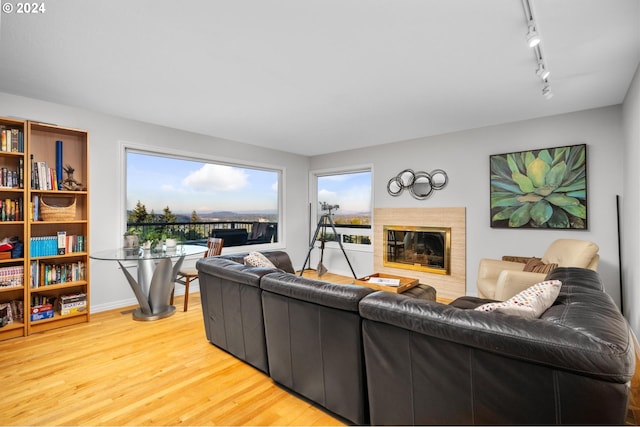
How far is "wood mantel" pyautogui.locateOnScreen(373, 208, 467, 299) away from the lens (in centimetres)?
427

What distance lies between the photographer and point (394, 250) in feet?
16.5

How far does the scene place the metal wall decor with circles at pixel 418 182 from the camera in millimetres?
4504

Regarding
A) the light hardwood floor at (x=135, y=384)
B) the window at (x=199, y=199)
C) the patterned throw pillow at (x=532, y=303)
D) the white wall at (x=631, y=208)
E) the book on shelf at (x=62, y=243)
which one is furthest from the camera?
the window at (x=199, y=199)

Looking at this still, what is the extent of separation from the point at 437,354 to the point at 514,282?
1.77 meters

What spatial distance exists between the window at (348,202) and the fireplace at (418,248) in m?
0.50

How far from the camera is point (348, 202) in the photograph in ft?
19.1

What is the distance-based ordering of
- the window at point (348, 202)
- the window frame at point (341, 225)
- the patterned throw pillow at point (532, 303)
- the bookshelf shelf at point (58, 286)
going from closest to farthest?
1. the patterned throw pillow at point (532, 303)
2. the bookshelf shelf at point (58, 286)
3. the window frame at point (341, 225)
4. the window at point (348, 202)

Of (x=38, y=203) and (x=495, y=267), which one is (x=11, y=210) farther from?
(x=495, y=267)

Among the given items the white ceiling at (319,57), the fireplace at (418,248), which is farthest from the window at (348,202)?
the white ceiling at (319,57)

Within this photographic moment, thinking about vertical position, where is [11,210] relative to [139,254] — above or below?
above

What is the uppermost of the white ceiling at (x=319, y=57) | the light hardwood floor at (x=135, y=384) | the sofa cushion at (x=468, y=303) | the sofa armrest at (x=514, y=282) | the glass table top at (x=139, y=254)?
the white ceiling at (x=319, y=57)

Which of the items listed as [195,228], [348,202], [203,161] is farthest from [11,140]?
[348,202]

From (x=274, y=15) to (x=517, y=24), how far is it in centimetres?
150

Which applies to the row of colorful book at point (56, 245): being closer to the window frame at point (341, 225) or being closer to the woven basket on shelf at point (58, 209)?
the woven basket on shelf at point (58, 209)
